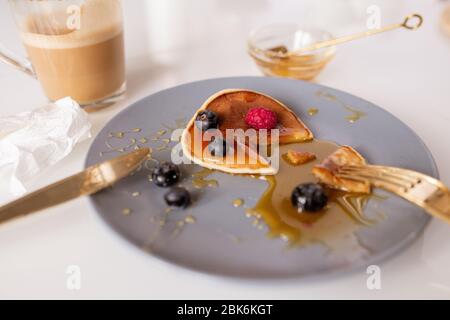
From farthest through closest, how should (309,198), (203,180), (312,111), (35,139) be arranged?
(312,111), (35,139), (203,180), (309,198)

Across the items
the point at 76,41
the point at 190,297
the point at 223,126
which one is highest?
the point at 76,41

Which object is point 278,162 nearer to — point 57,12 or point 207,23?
point 57,12

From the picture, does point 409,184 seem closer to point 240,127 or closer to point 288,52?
point 240,127

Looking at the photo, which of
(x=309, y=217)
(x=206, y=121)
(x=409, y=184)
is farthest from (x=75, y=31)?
(x=409, y=184)

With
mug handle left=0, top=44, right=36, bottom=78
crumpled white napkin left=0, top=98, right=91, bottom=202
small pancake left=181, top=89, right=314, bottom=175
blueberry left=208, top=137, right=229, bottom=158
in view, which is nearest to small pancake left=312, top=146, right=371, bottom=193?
small pancake left=181, top=89, right=314, bottom=175

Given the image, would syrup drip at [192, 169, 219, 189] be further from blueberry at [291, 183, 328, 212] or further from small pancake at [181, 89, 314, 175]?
blueberry at [291, 183, 328, 212]
